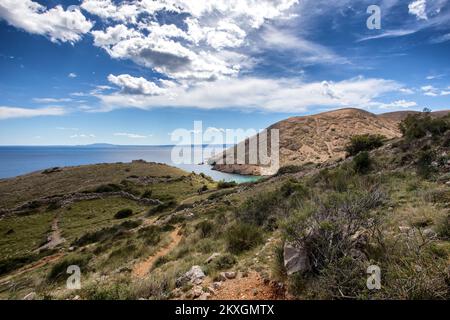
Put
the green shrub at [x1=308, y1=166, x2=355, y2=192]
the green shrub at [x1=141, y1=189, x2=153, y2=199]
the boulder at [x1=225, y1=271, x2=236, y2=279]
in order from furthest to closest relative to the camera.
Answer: the green shrub at [x1=141, y1=189, x2=153, y2=199] → the green shrub at [x1=308, y1=166, x2=355, y2=192] → the boulder at [x1=225, y1=271, x2=236, y2=279]

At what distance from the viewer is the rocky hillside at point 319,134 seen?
243 ft

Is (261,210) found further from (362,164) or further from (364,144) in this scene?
(364,144)

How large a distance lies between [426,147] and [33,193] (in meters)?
67.3

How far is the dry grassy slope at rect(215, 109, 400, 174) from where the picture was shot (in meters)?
74.2

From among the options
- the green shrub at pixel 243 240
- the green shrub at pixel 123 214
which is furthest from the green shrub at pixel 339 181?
the green shrub at pixel 123 214

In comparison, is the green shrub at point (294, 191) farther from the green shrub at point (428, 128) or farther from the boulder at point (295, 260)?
the green shrub at point (428, 128)

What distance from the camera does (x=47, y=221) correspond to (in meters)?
35.6

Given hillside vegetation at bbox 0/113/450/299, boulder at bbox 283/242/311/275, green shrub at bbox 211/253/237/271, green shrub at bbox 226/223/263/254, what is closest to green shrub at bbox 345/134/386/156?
hillside vegetation at bbox 0/113/450/299

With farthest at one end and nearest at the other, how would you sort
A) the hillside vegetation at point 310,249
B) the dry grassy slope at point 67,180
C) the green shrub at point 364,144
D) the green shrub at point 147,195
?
the dry grassy slope at point 67,180 → the green shrub at point 147,195 → the green shrub at point 364,144 → the hillside vegetation at point 310,249

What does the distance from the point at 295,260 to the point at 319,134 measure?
87.2 metres

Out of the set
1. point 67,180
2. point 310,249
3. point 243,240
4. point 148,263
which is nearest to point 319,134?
point 67,180

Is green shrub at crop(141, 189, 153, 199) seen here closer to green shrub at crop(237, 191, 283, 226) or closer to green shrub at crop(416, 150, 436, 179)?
green shrub at crop(237, 191, 283, 226)

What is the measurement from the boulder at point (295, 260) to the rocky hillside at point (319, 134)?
66259 millimetres

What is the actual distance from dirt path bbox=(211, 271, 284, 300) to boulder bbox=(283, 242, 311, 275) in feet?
1.60
